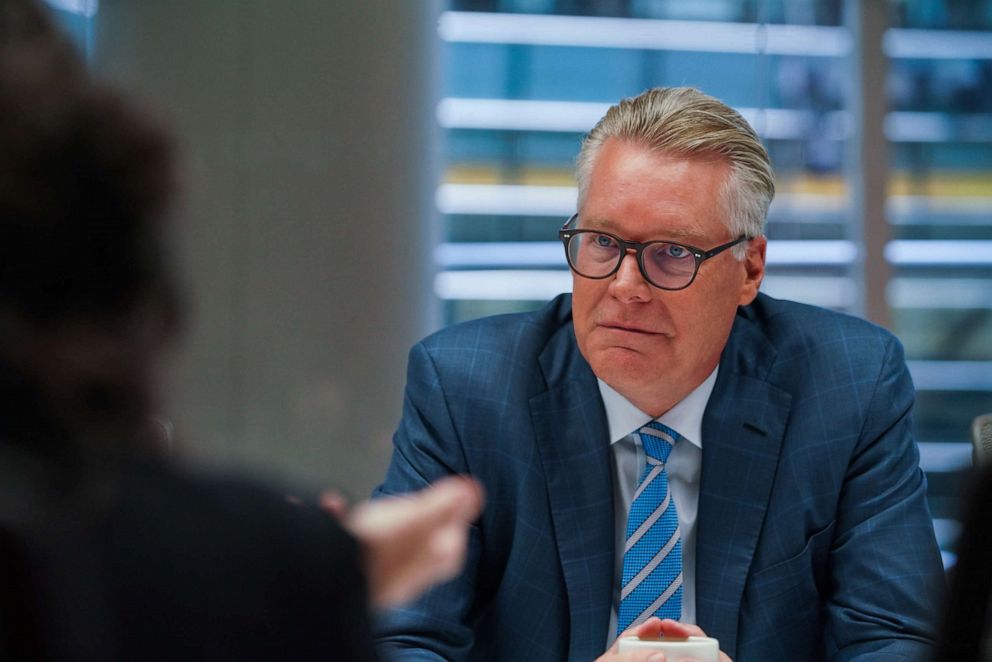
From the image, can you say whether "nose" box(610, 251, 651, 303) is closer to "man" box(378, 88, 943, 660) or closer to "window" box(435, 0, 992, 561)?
"man" box(378, 88, 943, 660)

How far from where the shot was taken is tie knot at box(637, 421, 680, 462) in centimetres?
152

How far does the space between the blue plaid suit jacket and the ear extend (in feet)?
0.31

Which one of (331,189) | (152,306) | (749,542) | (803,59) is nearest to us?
(152,306)

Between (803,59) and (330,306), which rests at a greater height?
(803,59)

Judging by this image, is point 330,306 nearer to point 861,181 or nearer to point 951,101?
point 861,181

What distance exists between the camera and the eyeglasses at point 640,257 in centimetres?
151

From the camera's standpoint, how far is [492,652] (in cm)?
150

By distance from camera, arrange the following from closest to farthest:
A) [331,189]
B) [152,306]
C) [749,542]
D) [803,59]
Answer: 1. [152,306]
2. [749,542]
3. [331,189]
4. [803,59]

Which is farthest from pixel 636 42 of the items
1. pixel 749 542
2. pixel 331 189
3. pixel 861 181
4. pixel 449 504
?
pixel 449 504

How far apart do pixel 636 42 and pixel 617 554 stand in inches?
162

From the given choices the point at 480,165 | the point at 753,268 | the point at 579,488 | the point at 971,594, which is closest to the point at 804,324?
the point at 753,268

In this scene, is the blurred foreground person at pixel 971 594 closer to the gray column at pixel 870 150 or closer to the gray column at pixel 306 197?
the gray column at pixel 306 197

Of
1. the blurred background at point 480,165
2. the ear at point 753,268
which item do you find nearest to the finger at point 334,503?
the ear at point 753,268

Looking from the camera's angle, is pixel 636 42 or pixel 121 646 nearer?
pixel 121 646
